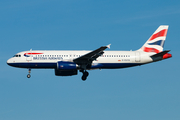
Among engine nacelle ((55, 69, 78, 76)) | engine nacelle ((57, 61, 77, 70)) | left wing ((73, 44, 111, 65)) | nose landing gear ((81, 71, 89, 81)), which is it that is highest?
left wing ((73, 44, 111, 65))

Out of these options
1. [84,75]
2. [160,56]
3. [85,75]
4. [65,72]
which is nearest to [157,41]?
[160,56]

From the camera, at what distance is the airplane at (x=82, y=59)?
176 feet

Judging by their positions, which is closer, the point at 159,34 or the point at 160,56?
the point at 160,56

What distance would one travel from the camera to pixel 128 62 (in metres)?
56.2

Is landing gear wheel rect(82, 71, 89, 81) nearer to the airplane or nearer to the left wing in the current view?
the airplane

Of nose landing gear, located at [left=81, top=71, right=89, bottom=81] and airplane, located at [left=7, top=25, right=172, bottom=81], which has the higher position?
airplane, located at [left=7, top=25, right=172, bottom=81]

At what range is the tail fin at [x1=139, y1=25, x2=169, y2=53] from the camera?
58.2 meters

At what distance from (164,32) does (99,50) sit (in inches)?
541

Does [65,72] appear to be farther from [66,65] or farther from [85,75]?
[66,65]

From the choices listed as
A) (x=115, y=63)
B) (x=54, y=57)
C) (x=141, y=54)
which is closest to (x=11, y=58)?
(x=54, y=57)

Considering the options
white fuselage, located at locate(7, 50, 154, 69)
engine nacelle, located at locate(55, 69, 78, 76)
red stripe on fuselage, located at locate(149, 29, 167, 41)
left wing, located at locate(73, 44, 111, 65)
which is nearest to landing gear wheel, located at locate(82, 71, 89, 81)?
engine nacelle, located at locate(55, 69, 78, 76)

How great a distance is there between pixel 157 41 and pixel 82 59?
13.3 m

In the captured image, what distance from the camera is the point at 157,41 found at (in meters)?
58.8

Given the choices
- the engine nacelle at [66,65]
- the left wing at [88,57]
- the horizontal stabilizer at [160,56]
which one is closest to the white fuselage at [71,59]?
the horizontal stabilizer at [160,56]
